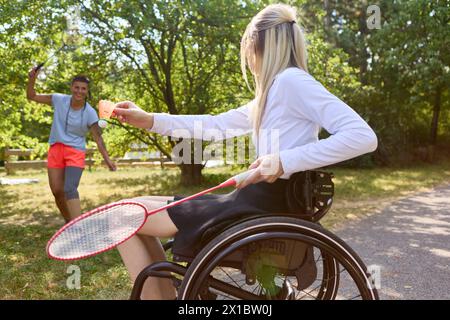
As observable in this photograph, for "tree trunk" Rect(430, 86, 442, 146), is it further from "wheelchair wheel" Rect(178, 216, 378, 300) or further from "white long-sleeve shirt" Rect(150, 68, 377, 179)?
"wheelchair wheel" Rect(178, 216, 378, 300)

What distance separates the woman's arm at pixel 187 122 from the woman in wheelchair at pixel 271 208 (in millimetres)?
395

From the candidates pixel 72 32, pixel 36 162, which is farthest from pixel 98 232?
pixel 36 162

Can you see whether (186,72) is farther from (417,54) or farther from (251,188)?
(417,54)

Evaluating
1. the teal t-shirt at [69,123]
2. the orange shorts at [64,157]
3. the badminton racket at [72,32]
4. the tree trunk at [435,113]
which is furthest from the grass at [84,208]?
the tree trunk at [435,113]

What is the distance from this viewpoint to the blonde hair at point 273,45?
6.44 feet

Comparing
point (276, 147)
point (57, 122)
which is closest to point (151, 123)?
point (276, 147)

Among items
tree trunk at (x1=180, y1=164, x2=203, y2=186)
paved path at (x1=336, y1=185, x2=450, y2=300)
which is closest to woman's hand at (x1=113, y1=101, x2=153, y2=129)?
paved path at (x1=336, y1=185, x2=450, y2=300)

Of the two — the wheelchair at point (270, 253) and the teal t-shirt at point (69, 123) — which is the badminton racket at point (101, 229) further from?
the teal t-shirt at point (69, 123)

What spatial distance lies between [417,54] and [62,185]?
14369 millimetres

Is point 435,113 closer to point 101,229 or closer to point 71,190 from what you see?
point 71,190

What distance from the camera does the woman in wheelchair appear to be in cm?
174

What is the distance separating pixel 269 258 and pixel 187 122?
0.84m

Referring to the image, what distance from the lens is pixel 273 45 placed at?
197cm

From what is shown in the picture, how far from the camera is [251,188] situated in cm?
188
